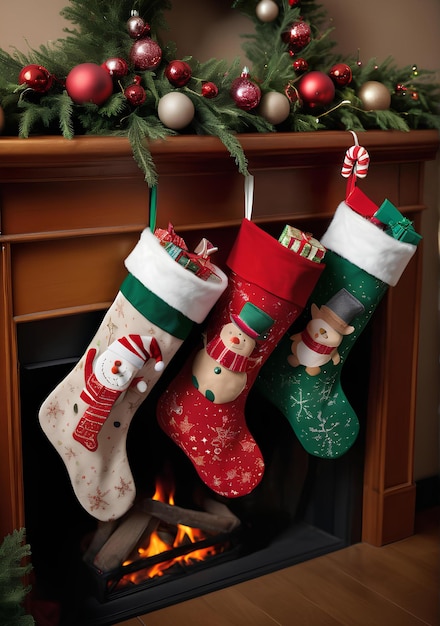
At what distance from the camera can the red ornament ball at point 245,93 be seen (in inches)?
64.7

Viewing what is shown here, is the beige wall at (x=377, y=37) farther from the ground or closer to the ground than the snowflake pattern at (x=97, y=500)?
farther from the ground

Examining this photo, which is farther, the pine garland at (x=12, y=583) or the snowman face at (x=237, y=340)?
the snowman face at (x=237, y=340)

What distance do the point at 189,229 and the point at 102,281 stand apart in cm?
23

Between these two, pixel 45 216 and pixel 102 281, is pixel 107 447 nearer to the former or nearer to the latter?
pixel 102 281

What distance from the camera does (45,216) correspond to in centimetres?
154

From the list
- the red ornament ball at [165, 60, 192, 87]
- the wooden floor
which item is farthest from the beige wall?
the wooden floor

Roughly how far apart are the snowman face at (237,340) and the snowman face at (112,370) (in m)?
0.24

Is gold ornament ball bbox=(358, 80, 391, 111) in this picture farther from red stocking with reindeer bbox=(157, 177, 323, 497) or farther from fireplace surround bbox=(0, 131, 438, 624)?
red stocking with reindeer bbox=(157, 177, 323, 497)

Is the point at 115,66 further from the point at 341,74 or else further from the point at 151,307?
the point at 341,74

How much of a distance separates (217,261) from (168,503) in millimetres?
646

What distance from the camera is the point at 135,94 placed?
1517 mm

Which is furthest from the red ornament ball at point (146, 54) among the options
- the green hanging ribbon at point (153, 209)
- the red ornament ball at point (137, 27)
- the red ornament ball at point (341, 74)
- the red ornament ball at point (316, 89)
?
the red ornament ball at point (341, 74)

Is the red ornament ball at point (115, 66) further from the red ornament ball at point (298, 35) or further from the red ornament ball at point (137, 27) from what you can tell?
the red ornament ball at point (298, 35)

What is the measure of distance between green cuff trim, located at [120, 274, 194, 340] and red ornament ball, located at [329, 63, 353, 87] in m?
0.71
